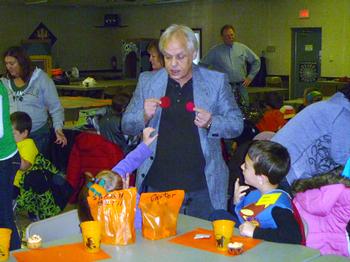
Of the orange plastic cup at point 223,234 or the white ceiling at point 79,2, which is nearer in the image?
the orange plastic cup at point 223,234

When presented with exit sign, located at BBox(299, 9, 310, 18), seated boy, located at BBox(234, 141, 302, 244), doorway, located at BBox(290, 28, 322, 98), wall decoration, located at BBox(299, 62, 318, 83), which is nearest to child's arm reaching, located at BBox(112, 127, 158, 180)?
seated boy, located at BBox(234, 141, 302, 244)

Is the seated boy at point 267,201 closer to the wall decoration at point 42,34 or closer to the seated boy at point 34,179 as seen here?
the seated boy at point 34,179

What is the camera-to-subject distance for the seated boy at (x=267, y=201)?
2.36 meters

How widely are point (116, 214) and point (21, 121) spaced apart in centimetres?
256

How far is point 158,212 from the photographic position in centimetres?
241

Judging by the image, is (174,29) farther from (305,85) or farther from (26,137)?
(305,85)

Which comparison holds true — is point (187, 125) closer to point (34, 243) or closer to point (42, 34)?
point (34, 243)

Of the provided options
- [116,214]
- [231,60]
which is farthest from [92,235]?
[231,60]

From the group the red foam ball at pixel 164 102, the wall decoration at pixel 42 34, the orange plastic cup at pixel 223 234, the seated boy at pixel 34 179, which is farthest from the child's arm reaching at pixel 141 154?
the wall decoration at pixel 42 34

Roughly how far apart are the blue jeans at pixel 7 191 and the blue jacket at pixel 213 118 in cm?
80

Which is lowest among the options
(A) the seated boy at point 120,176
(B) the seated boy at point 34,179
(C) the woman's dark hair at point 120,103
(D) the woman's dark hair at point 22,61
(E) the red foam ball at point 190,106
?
(B) the seated boy at point 34,179

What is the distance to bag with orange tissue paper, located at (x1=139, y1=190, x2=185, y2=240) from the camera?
7.82ft

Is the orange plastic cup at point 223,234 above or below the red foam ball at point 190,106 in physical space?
below

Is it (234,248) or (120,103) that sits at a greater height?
(120,103)
